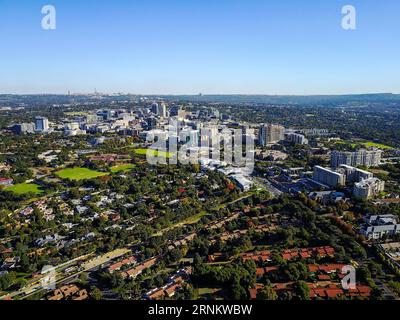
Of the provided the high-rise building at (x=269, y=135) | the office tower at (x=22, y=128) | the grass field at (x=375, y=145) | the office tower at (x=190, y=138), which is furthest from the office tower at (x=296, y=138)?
the office tower at (x=22, y=128)

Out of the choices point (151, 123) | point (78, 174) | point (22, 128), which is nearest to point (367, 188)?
point (78, 174)

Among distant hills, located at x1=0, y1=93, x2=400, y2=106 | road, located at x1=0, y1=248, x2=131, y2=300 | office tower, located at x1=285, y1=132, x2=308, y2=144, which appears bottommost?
road, located at x1=0, y1=248, x2=131, y2=300

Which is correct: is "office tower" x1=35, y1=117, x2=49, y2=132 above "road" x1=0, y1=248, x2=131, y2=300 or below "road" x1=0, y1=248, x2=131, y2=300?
above

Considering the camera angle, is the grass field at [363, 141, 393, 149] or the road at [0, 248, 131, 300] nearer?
the road at [0, 248, 131, 300]

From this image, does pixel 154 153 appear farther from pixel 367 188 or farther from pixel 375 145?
pixel 375 145

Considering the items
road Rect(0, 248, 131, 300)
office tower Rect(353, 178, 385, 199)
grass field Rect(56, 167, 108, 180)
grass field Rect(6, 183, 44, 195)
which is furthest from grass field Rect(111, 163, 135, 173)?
office tower Rect(353, 178, 385, 199)

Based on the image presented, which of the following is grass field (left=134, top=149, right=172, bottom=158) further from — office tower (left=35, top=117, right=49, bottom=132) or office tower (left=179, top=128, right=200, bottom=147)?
office tower (left=35, top=117, right=49, bottom=132)

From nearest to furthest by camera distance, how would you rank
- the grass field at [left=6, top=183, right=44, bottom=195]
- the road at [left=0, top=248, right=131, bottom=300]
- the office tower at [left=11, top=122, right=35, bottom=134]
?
the road at [left=0, top=248, right=131, bottom=300] → the grass field at [left=6, top=183, right=44, bottom=195] → the office tower at [left=11, top=122, right=35, bottom=134]
